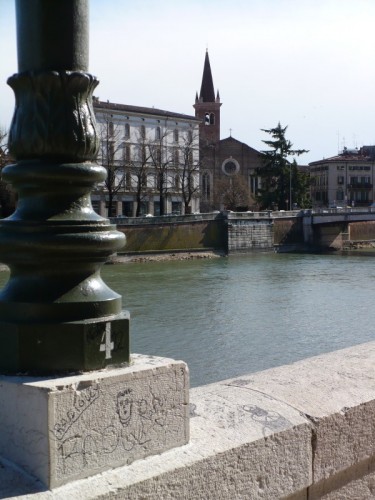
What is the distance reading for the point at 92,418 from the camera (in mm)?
1603

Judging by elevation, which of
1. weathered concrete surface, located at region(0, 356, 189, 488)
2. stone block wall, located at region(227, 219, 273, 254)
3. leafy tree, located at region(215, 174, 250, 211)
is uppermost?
leafy tree, located at region(215, 174, 250, 211)

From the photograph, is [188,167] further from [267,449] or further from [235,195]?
[267,449]

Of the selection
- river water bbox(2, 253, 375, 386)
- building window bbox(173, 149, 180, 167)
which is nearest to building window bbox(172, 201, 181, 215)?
building window bbox(173, 149, 180, 167)

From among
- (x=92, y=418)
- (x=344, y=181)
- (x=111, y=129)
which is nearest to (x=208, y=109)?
(x=344, y=181)

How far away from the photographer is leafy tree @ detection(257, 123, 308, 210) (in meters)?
59.5

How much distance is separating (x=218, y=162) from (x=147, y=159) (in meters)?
17.9

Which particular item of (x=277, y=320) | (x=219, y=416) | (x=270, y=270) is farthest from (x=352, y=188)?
(x=219, y=416)

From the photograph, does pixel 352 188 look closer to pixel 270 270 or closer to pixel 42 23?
pixel 270 270

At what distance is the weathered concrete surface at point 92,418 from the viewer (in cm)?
153

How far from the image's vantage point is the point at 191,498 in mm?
1689

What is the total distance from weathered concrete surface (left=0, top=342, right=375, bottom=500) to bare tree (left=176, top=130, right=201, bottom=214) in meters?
49.8

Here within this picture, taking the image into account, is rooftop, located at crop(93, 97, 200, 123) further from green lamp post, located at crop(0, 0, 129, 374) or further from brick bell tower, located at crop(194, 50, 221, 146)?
green lamp post, located at crop(0, 0, 129, 374)

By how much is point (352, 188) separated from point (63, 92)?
81668mm

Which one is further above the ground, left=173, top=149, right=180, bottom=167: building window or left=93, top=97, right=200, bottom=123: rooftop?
left=93, top=97, right=200, bottom=123: rooftop
